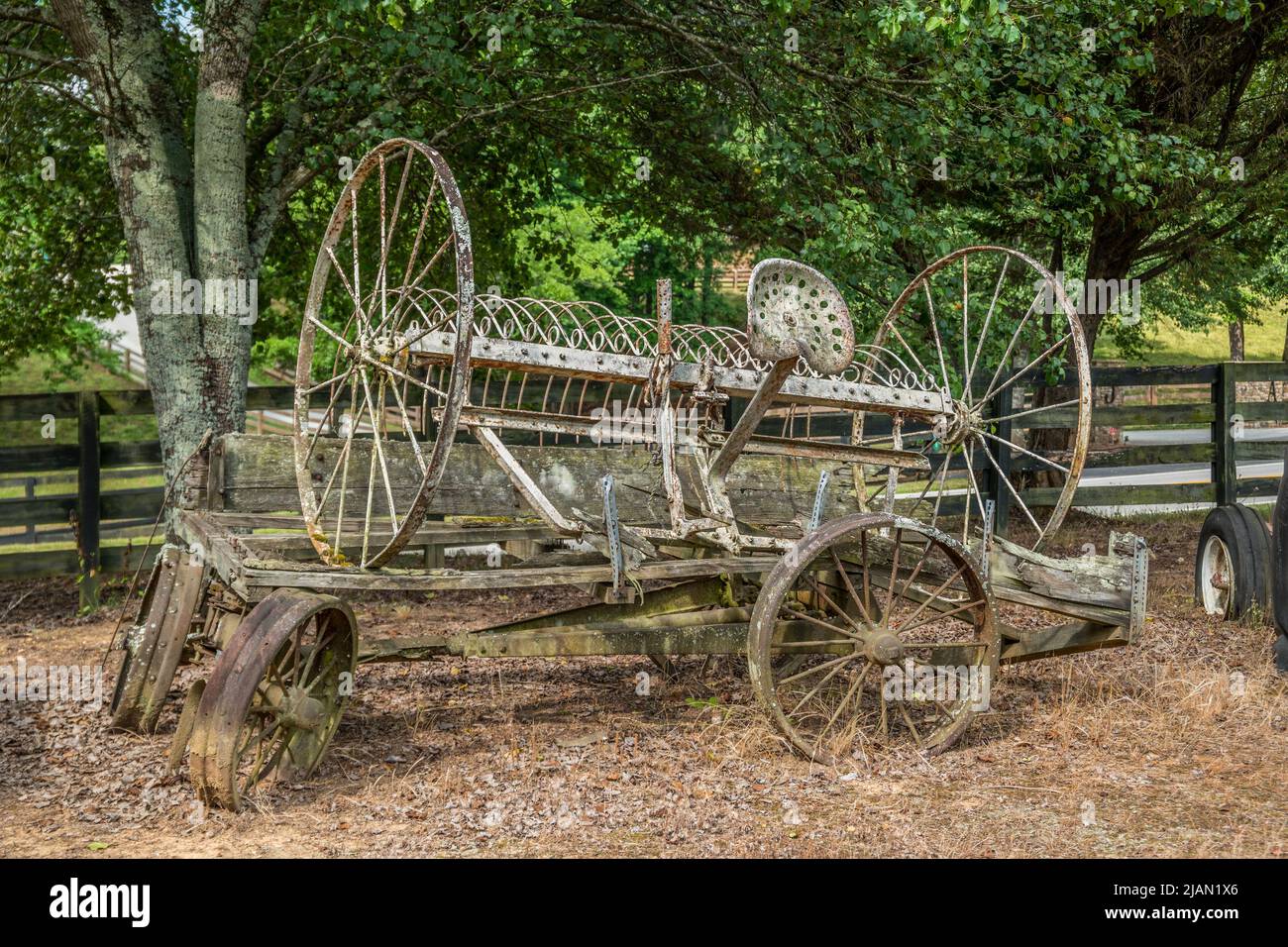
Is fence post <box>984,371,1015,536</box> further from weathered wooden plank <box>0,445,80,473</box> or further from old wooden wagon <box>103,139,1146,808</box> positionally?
weathered wooden plank <box>0,445,80,473</box>

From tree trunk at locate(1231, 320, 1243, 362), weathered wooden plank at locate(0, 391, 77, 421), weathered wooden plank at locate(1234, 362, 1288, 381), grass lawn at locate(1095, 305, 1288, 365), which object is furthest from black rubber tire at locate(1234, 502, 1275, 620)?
grass lawn at locate(1095, 305, 1288, 365)

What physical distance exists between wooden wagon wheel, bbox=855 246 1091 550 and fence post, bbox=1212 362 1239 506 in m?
1.33

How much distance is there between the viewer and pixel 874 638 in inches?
205

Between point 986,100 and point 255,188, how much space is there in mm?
5322

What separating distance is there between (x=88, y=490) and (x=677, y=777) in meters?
5.95

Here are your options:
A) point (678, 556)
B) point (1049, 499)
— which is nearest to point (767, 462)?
point (678, 556)

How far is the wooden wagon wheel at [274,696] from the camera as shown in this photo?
423 centimetres

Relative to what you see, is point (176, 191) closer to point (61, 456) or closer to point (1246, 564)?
point (61, 456)

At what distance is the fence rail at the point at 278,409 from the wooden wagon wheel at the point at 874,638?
129 centimetres

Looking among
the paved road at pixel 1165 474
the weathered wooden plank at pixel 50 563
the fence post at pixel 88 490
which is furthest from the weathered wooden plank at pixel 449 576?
the paved road at pixel 1165 474

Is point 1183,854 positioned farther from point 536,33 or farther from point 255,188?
Answer: point 255,188

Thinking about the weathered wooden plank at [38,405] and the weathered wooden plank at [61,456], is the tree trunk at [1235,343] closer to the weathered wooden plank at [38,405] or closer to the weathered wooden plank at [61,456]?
the weathered wooden plank at [61,456]

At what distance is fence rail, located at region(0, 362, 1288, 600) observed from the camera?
8.88m

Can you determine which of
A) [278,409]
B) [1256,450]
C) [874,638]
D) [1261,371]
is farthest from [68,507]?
[1256,450]
